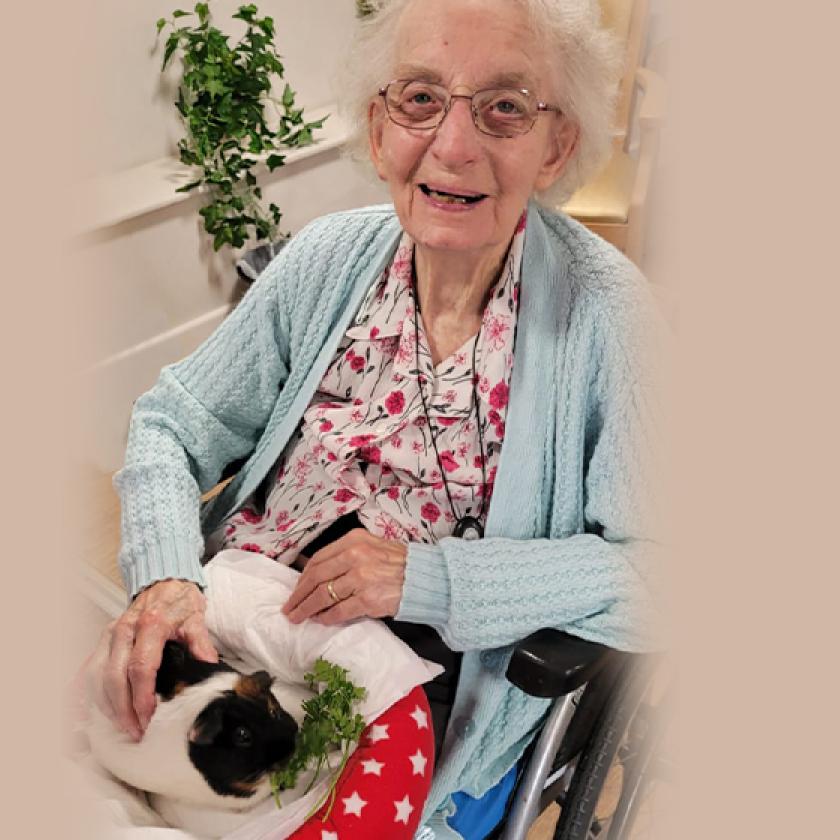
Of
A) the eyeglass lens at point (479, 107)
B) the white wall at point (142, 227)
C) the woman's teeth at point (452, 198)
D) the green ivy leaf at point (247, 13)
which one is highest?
the eyeglass lens at point (479, 107)

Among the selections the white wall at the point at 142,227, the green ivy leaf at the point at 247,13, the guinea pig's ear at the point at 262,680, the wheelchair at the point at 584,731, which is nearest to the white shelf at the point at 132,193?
the white wall at the point at 142,227

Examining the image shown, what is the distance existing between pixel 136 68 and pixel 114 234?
0.52 m

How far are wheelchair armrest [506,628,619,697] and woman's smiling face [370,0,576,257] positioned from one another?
53cm

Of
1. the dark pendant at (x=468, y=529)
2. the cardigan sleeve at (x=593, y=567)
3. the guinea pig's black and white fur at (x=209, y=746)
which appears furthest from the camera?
the dark pendant at (x=468, y=529)

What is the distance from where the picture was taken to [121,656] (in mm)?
1125

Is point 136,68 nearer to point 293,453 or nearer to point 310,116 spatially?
point 310,116

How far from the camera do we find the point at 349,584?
1.17 meters

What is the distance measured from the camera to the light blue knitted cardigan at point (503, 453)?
46.6 inches

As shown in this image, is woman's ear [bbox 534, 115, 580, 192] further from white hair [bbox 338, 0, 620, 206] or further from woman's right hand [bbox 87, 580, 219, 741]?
woman's right hand [bbox 87, 580, 219, 741]

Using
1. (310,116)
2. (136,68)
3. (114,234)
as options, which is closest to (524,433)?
(114,234)

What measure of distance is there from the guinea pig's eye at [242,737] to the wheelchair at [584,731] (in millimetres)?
315

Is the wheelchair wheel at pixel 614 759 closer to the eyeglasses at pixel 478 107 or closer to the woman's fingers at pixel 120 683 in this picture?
the woman's fingers at pixel 120 683

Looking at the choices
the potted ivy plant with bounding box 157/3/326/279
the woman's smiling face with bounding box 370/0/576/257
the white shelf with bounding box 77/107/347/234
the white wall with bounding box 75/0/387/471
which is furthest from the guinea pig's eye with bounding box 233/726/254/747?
the potted ivy plant with bounding box 157/3/326/279

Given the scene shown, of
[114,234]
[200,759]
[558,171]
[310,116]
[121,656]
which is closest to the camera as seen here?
[200,759]
